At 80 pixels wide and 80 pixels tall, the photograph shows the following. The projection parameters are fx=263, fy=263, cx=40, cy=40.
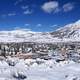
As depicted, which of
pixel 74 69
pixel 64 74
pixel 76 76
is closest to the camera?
pixel 76 76

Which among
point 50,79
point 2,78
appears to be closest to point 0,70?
point 2,78

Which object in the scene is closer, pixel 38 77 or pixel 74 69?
pixel 38 77

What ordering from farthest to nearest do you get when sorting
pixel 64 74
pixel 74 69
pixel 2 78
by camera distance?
pixel 74 69 < pixel 64 74 < pixel 2 78

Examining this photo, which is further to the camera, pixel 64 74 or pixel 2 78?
pixel 64 74

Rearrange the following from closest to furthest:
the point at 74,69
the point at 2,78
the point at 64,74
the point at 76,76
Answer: the point at 2,78 → the point at 76,76 → the point at 64,74 → the point at 74,69

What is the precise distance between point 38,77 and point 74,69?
544 cm

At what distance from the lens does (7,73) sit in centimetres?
2111

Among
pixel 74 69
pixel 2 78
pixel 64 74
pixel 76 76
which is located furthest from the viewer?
pixel 74 69

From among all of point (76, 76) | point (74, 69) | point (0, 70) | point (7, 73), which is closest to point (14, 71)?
point (7, 73)

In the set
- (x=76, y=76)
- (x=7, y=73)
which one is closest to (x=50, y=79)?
(x=76, y=76)

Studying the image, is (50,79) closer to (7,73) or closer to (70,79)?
(70,79)

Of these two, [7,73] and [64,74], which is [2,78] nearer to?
[7,73]

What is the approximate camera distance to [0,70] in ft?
73.9

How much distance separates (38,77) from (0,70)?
12.6 ft
